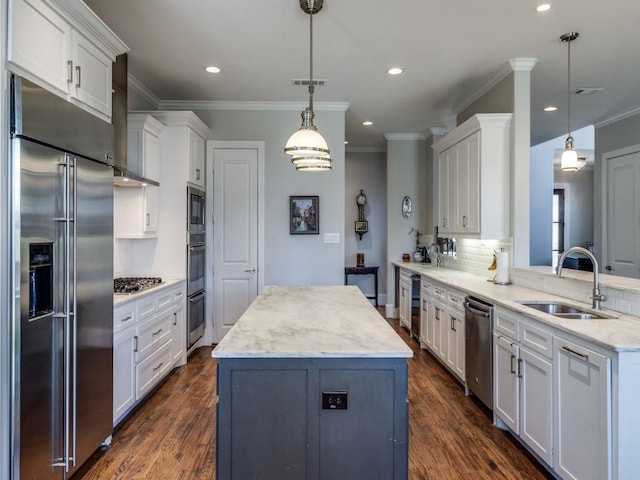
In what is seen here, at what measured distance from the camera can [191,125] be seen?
161 inches

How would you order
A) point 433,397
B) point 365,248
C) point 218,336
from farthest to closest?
point 365,248, point 218,336, point 433,397

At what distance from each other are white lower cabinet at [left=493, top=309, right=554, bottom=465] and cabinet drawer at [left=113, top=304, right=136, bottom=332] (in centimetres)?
263

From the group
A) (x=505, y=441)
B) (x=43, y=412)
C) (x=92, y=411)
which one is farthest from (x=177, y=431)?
(x=505, y=441)

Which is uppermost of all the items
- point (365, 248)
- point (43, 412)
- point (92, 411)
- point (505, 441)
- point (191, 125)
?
point (191, 125)

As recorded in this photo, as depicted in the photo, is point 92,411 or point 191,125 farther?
point 191,125

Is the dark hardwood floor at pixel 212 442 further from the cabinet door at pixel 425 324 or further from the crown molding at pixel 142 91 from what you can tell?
the crown molding at pixel 142 91

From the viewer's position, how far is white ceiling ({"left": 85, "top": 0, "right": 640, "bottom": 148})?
269 centimetres

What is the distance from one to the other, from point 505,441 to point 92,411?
2.64 m

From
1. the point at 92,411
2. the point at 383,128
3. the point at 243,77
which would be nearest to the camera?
the point at 92,411

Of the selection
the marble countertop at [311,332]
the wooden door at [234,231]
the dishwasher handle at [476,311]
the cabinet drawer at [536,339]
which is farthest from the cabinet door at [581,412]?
the wooden door at [234,231]

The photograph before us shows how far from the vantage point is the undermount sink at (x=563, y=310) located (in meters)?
2.37

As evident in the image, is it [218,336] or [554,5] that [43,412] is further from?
[554,5]

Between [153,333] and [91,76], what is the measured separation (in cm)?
200

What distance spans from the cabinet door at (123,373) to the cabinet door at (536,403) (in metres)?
2.65
